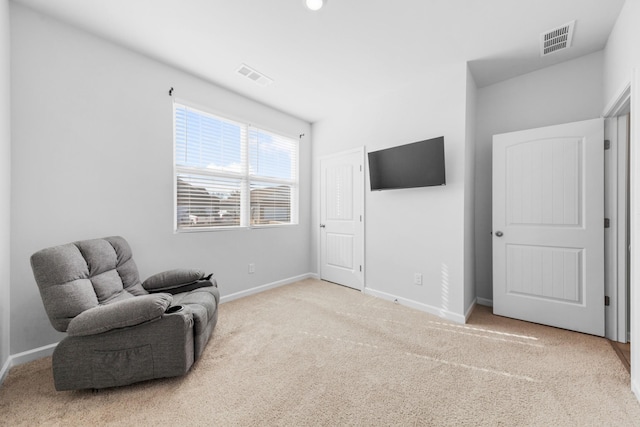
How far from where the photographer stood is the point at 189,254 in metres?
2.87

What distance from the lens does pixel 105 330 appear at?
155 cm

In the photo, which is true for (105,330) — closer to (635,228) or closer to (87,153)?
(87,153)

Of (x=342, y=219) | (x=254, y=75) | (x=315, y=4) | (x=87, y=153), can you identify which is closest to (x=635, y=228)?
(x=315, y=4)

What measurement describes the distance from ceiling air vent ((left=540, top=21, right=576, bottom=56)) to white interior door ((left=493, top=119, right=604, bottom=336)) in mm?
721

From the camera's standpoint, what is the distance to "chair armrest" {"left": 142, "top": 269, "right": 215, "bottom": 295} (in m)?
2.29

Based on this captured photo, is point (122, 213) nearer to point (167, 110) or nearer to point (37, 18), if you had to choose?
point (167, 110)

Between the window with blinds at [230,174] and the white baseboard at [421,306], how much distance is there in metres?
1.67

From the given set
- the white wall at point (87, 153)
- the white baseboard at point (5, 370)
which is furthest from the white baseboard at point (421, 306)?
the white baseboard at point (5, 370)

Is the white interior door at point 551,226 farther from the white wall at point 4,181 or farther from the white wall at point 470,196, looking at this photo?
the white wall at point 4,181

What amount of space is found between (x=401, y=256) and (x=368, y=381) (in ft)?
5.57

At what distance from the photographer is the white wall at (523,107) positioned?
2.53 metres

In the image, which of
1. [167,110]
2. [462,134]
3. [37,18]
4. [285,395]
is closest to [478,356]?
[285,395]

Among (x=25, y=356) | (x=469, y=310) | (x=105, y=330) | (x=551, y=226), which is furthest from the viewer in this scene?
(x=469, y=310)

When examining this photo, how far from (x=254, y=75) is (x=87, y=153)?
5.80 ft
